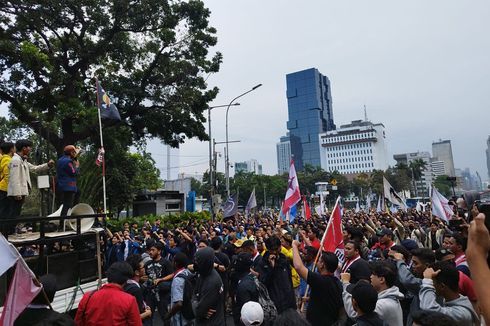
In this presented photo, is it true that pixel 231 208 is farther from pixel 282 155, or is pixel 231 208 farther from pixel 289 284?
pixel 282 155

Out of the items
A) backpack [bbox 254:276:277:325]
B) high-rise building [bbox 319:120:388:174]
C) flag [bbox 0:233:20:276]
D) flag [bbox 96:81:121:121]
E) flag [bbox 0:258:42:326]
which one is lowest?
backpack [bbox 254:276:277:325]

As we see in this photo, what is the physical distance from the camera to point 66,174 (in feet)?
19.9

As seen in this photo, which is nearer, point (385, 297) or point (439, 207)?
point (385, 297)

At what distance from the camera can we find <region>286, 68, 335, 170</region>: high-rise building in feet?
537

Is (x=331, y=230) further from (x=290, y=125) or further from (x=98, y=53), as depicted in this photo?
(x=290, y=125)

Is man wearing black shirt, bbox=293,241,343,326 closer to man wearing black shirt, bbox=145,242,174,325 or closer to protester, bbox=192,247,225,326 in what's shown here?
protester, bbox=192,247,225,326

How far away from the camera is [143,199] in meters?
31.8

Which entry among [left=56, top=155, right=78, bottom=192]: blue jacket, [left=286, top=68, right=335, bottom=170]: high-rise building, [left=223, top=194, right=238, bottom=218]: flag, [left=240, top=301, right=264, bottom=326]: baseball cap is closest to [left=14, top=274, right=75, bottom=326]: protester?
[left=240, top=301, right=264, bottom=326]: baseball cap

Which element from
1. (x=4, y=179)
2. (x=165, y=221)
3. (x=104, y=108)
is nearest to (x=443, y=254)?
(x=4, y=179)

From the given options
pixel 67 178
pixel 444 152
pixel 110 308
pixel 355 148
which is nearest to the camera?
pixel 110 308

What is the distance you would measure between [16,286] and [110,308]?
86 cm

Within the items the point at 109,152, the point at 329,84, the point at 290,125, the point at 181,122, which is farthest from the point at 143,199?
the point at 329,84

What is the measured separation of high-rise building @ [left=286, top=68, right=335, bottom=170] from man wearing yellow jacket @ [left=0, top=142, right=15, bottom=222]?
15898 centimetres

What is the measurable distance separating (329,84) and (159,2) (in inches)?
6873
